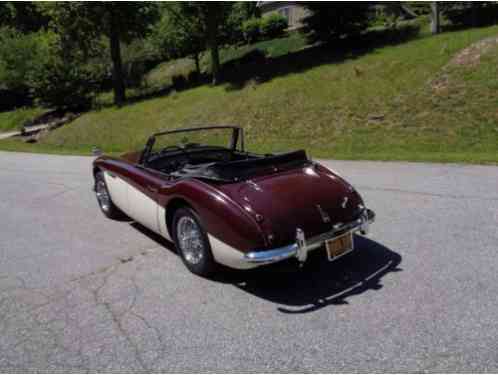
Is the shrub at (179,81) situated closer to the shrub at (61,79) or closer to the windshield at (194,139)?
the shrub at (61,79)

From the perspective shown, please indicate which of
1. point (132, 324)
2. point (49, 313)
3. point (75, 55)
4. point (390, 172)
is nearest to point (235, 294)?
point (132, 324)

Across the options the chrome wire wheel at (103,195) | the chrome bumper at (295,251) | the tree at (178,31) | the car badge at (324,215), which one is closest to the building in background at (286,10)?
the tree at (178,31)

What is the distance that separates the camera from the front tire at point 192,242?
12.4ft

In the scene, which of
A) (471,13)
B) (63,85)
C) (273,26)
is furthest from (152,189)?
(273,26)

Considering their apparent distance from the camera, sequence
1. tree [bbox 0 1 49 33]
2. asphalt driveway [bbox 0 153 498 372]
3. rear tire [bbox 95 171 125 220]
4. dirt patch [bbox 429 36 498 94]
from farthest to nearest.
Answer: tree [bbox 0 1 49 33] → dirt patch [bbox 429 36 498 94] → rear tire [bbox 95 171 125 220] → asphalt driveway [bbox 0 153 498 372]

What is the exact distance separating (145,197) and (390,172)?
5183 mm

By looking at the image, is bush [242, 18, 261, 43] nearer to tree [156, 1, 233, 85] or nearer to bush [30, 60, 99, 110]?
tree [156, 1, 233, 85]

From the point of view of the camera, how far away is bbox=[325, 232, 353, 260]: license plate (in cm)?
355

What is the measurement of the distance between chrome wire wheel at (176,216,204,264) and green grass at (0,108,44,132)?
2823cm

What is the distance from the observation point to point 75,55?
26281 mm

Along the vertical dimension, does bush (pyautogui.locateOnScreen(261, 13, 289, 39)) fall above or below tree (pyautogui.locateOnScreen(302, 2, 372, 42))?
above

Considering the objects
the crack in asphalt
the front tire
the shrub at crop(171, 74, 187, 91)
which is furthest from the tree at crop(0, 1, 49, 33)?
the front tire

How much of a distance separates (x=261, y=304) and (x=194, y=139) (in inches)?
100.0

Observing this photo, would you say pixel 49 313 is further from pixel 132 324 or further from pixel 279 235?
pixel 279 235
